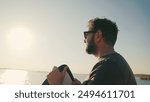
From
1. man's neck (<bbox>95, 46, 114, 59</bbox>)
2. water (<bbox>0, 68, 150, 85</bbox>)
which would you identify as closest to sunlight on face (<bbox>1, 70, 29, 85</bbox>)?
water (<bbox>0, 68, 150, 85</bbox>)

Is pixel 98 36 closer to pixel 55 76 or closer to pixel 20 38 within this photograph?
pixel 55 76

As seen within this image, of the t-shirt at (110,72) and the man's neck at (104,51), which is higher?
the man's neck at (104,51)

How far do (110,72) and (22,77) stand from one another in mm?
1019

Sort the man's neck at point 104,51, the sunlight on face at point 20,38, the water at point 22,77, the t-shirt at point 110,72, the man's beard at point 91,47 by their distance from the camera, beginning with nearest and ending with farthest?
the t-shirt at point 110,72
the man's neck at point 104,51
the man's beard at point 91,47
the water at point 22,77
the sunlight on face at point 20,38

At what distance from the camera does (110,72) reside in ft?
5.57

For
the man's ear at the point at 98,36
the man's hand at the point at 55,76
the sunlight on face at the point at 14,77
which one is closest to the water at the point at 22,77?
the sunlight on face at the point at 14,77

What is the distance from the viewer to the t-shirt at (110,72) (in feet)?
5.52

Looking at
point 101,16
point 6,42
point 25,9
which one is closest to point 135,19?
point 101,16

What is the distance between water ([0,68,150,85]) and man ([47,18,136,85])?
302mm

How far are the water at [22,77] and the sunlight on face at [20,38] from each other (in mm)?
266

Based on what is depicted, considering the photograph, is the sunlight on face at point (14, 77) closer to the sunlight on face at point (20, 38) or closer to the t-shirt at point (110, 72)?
the sunlight on face at point (20, 38)

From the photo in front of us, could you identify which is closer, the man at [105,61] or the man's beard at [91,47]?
the man at [105,61]

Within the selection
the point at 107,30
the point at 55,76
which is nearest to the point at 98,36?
the point at 107,30

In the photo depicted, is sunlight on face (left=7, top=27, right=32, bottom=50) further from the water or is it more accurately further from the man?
the man
